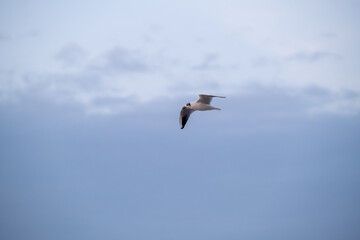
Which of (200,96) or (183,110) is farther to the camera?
(183,110)

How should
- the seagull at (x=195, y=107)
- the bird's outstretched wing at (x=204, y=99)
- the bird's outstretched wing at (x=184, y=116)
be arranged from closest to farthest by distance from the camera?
the bird's outstretched wing at (x=204, y=99), the seagull at (x=195, y=107), the bird's outstretched wing at (x=184, y=116)

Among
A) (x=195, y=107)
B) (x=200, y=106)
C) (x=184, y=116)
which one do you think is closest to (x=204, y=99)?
(x=200, y=106)

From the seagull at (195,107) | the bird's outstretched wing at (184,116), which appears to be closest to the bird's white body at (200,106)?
the seagull at (195,107)

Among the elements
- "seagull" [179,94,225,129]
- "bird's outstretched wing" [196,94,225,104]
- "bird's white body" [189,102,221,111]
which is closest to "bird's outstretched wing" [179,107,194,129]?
"seagull" [179,94,225,129]

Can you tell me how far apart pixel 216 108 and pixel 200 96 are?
150 centimetres

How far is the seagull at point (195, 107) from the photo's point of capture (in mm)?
33119

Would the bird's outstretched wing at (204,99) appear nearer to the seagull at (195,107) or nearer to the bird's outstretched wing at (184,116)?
the seagull at (195,107)

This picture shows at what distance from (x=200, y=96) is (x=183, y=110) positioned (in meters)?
2.68

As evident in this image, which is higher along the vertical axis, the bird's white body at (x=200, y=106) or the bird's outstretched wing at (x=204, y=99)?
the bird's outstretched wing at (x=204, y=99)

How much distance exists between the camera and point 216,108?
3238cm

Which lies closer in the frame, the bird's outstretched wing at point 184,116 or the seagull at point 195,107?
the seagull at point 195,107

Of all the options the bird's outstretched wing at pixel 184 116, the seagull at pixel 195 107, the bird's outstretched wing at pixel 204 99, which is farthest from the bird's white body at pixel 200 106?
the bird's outstretched wing at pixel 184 116

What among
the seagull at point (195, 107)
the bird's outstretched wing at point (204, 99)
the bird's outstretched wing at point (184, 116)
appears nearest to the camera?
the bird's outstretched wing at point (204, 99)

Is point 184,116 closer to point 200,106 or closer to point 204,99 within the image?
point 200,106
